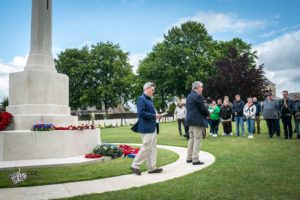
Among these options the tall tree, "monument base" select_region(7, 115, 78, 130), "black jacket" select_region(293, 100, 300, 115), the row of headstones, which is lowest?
the row of headstones

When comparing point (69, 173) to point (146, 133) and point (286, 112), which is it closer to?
point (146, 133)

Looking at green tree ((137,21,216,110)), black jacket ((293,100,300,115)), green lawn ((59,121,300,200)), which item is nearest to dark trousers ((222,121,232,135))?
black jacket ((293,100,300,115))

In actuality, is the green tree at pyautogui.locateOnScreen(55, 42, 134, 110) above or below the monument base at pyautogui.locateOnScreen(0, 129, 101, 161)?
above

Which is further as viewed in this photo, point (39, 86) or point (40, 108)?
point (39, 86)

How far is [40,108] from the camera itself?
831 cm

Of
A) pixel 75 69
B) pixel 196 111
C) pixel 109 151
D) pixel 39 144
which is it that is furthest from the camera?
pixel 75 69

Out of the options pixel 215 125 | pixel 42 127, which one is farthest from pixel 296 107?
pixel 42 127

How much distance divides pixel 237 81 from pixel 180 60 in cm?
1091

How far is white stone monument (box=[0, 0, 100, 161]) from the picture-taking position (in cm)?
716

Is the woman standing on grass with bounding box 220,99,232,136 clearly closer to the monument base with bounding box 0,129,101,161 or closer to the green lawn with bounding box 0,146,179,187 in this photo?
the green lawn with bounding box 0,146,179,187

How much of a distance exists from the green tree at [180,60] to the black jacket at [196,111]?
27034 millimetres

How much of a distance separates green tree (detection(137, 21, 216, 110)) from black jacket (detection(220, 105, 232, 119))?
1948 cm

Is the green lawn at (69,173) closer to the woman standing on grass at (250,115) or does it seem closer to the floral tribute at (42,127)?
the floral tribute at (42,127)

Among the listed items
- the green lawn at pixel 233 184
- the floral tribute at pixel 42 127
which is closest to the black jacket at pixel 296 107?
the green lawn at pixel 233 184
